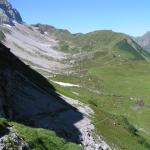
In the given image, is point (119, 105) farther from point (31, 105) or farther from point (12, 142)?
point (12, 142)

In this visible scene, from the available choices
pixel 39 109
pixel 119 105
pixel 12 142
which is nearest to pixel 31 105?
pixel 39 109

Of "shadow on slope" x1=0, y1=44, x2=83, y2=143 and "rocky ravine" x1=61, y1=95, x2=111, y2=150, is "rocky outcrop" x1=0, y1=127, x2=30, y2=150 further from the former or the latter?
"rocky ravine" x1=61, y1=95, x2=111, y2=150

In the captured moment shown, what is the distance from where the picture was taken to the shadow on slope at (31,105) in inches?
2042

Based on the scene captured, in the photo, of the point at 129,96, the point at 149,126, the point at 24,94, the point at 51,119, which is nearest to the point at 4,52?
the point at 24,94

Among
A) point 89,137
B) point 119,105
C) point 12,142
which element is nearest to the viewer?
point 12,142

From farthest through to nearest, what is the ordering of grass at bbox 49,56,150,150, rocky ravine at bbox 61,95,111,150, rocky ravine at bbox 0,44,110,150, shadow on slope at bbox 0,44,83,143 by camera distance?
1. grass at bbox 49,56,150,150
2. rocky ravine at bbox 61,95,111,150
3. rocky ravine at bbox 0,44,110,150
4. shadow on slope at bbox 0,44,83,143

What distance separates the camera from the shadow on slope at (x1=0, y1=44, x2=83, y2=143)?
51.9 m

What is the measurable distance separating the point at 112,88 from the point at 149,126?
65864 mm

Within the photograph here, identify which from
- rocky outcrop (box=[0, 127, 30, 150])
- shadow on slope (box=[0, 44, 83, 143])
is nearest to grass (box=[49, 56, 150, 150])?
shadow on slope (box=[0, 44, 83, 143])

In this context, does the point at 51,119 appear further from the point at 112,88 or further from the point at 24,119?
the point at 112,88

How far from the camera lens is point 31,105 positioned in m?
57.0

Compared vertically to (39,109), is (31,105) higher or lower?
higher

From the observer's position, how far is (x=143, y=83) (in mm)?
181625

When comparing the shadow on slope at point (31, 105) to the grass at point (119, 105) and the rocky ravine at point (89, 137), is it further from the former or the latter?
the grass at point (119, 105)
